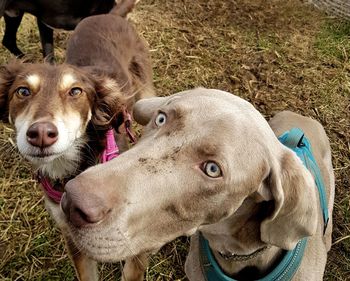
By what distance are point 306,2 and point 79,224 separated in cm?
561

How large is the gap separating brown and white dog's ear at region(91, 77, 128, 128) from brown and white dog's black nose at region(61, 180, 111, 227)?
63.7 inches

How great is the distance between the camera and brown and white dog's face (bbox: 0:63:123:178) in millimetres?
2566

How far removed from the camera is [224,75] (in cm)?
517

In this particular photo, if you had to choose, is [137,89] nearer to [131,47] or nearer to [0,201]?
[131,47]

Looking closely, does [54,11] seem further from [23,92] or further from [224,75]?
[23,92]

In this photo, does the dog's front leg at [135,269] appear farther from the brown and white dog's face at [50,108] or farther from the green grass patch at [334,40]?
the green grass patch at [334,40]

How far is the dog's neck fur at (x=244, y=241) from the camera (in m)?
2.11

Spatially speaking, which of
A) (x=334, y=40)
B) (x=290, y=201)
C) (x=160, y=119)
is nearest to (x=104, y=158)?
(x=160, y=119)

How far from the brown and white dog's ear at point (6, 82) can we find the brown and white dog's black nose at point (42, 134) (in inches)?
28.3

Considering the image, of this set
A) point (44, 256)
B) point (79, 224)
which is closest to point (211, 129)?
point (79, 224)

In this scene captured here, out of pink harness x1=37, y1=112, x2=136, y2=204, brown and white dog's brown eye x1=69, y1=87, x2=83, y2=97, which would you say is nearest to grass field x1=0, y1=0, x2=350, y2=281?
pink harness x1=37, y1=112, x2=136, y2=204

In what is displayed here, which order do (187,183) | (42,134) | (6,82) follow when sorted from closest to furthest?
(187,183) → (42,134) → (6,82)

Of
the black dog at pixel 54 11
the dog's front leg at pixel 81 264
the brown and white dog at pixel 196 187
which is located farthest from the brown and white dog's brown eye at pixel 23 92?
the black dog at pixel 54 11

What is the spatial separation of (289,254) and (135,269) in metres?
1.27
